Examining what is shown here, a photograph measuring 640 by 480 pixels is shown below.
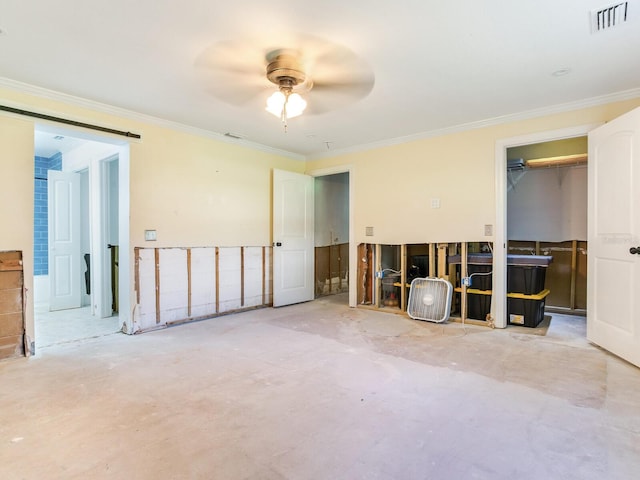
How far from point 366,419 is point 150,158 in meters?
3.68

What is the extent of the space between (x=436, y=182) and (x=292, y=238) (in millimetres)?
2364

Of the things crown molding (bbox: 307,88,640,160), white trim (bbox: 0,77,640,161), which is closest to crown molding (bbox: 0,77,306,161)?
white trim (bbox: 0,77,640,161)

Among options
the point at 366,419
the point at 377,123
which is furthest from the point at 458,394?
the point at 377,123

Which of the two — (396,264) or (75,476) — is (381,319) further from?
(75,476)

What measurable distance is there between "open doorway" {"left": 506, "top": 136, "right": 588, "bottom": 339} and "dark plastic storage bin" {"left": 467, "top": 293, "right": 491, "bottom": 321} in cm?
78

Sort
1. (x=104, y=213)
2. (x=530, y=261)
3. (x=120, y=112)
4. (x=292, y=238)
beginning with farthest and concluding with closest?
1. (x=292, y=238)
2. (x=104, y=213)
3. (x=530, y=261)
4. (x=120, y=112)

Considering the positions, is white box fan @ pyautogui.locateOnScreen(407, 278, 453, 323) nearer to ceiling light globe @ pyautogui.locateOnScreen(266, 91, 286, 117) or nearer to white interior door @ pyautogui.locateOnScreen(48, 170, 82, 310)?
ceiling light globe @ pyautogui.locateOnScreen(266, 91, 286, 117)

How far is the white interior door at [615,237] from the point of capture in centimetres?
290

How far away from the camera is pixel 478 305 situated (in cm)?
430

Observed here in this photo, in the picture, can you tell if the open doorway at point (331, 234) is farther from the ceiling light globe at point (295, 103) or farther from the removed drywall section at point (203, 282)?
the ceiling light globe at point (295, 103)

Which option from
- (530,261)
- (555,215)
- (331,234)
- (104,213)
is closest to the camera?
(530,261)

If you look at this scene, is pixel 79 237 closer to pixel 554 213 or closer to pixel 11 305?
pixel 11 305

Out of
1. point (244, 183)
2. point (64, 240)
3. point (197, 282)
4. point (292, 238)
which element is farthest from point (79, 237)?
point (292, 238)

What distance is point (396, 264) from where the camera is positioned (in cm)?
559
